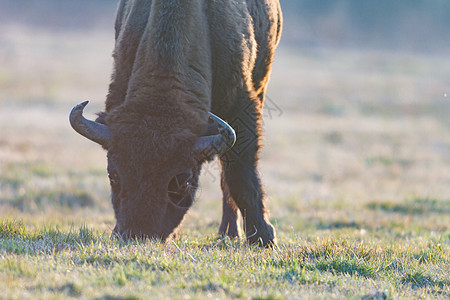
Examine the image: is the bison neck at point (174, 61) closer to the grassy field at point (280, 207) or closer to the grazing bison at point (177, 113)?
the grazing bison at point (177, 113)

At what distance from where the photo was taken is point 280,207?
11.9 m

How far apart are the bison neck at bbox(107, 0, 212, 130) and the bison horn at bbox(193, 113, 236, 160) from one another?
25 cm

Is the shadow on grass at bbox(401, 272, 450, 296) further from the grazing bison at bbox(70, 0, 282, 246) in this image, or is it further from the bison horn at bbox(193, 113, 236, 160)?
the bison horn at bbox(193, 113, 236, 160)

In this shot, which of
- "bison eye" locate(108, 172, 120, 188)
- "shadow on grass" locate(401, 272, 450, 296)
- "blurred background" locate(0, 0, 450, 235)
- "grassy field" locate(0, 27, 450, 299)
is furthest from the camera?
"blurred background" locate(0, 0, 450, 235)

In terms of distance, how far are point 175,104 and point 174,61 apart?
0.49 meters

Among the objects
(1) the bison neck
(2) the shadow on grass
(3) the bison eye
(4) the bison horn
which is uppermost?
(1) the bison neck

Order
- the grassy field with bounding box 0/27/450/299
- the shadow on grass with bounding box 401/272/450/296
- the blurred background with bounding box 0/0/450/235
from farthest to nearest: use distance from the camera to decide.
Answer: the blurred background with bounding box 0/0/450/235 → the shadow on grass with bounding box 401/272/450/296 → the grassy field with bounding box 0/27/450/299

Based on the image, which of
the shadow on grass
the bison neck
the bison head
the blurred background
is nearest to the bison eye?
the bison head

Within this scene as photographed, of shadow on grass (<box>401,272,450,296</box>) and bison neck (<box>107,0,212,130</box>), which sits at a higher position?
bison neck (<box>107,0,212,130</box>)

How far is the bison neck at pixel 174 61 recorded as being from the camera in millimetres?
5820

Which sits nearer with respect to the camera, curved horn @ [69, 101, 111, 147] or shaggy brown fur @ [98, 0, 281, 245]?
shaggy brown fur @ [98, 0, 281, 245]

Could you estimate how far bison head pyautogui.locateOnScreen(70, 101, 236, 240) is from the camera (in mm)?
5309

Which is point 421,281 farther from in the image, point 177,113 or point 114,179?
point 114,179

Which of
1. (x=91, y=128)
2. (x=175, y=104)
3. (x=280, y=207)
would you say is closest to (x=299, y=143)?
(x=280, y=207)
